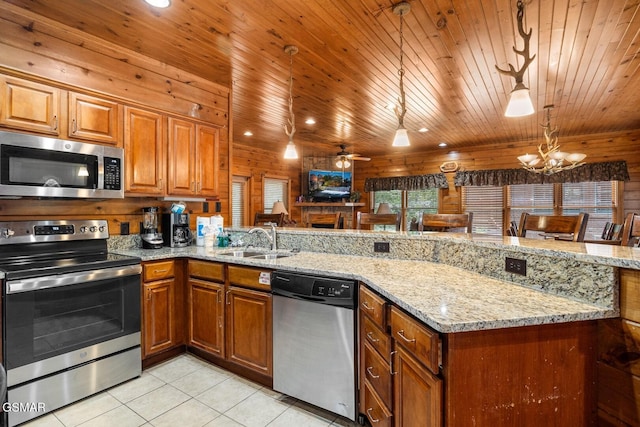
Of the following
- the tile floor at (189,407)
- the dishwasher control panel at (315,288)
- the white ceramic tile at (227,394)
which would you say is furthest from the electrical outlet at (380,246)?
the white ceramic tile at (227,394)

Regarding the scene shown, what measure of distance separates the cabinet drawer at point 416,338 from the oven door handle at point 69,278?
6.26 feet

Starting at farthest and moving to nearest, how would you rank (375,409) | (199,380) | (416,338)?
(199,380)
(375,409)
(416,338)

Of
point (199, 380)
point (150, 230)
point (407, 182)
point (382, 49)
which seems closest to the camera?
point (199, 380)

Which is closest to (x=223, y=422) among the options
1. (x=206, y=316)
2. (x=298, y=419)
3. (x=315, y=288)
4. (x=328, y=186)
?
(x=298, y=419)

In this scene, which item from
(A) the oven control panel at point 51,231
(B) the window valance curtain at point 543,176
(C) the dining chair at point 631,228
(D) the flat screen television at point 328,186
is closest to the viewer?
(A) the oven control panel at point 51,231

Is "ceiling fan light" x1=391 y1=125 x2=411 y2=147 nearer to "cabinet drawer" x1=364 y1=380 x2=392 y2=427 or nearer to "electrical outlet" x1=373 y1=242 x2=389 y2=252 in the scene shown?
"electrical outlet" x1=373 y1=242 x2=389 y2=252

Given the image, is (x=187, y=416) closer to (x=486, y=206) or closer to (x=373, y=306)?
(x=373, y=306)

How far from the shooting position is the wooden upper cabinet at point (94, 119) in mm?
2387

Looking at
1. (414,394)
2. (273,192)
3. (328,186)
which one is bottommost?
(414,394)

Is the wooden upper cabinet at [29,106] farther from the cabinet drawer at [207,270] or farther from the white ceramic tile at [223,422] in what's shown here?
the white ceramic tile at [223,422]

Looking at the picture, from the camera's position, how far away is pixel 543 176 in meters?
6.12

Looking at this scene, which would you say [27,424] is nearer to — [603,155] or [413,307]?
[413,307]

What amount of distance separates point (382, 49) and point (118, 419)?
10.7 feet

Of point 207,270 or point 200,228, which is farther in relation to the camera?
point 200,228
